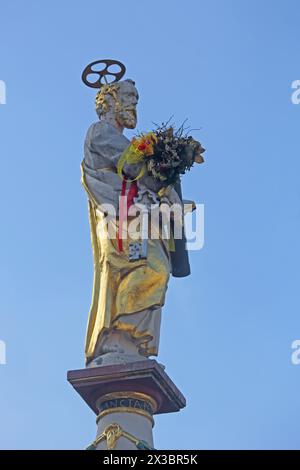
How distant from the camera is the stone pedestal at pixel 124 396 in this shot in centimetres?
1612

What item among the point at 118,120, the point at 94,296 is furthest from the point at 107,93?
the point at 94,296

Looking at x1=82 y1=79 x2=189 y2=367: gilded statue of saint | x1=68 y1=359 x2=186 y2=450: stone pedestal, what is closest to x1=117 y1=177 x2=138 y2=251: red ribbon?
x1=82 y1=79 x2=189 y2=367: gilded statue of saint

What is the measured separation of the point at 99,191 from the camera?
57.9 feet

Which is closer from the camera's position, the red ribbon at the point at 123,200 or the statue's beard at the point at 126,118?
the red ribbon at the point at 123,200

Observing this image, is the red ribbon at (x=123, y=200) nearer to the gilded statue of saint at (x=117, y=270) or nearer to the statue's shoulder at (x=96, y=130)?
the gilded statue of saint at (x=117, y=270)

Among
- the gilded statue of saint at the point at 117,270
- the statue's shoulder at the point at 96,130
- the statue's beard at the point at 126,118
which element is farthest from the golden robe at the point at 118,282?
the statue's beard at the point at 126,118

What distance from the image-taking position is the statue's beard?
18484 millimetres

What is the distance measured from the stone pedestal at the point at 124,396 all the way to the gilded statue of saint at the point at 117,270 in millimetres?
312

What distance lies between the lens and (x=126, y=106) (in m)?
18.5

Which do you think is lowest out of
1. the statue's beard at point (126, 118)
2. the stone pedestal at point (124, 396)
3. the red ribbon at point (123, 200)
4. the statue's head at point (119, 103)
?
the stone pedestal at point (124, 396)

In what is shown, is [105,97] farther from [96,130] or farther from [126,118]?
[96,130]

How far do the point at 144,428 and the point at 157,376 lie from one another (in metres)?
0.63

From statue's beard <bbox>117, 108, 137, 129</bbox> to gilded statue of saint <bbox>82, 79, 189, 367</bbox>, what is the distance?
6.5 inches
